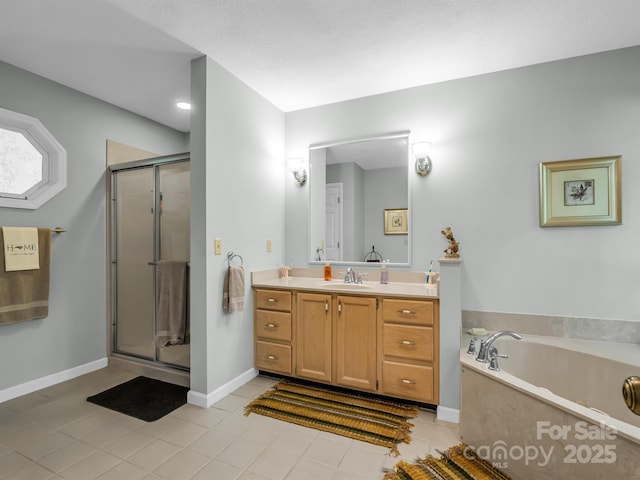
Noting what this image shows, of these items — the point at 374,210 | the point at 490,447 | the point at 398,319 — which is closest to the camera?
the point at 490,447

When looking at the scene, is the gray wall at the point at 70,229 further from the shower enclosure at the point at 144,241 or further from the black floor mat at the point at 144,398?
the black floor mat at the point at 144,398

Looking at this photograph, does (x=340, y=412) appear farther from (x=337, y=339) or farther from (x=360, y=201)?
(x=360, y=201)

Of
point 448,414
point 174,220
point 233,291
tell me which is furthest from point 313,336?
point 174,220

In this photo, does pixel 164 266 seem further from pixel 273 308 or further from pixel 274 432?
pixel 274 432

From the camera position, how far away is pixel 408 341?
230cm

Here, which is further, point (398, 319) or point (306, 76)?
point (306, 76)

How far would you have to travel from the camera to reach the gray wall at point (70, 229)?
2.48 metres

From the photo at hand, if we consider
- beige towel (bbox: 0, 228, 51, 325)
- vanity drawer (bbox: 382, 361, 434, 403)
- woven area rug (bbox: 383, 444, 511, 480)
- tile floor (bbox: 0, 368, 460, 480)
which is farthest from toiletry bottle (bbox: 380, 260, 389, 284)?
beige towel (bbox: 0, 228, 51, 325)

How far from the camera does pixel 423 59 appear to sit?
2408 millimetres

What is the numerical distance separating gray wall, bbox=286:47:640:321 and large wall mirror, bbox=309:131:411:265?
0.13 m

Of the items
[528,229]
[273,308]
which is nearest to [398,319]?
[273,308]

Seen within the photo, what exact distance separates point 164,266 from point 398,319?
6.53 ft

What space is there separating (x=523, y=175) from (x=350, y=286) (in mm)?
1629

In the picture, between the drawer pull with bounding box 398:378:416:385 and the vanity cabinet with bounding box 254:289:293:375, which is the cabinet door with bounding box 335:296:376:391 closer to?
the drawer pull with bounding box 398:378:416:385
